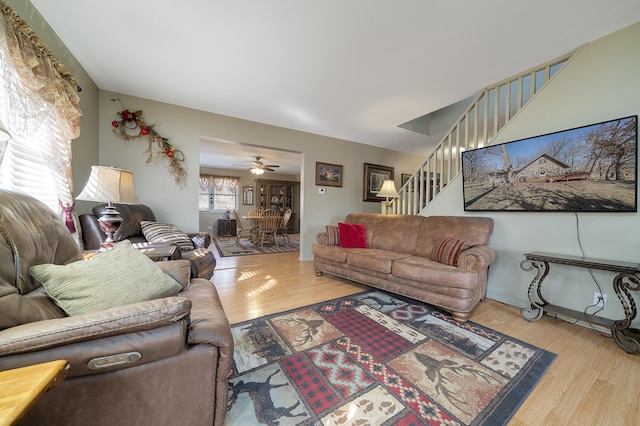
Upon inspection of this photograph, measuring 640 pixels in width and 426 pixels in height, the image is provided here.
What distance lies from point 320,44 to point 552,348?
3039 mm

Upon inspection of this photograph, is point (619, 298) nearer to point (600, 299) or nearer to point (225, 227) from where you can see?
point (600, 299)

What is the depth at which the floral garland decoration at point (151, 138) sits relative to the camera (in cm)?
297

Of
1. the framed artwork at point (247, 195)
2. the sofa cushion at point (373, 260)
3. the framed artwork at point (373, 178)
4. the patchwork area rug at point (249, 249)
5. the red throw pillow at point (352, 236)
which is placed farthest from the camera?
the framed artwork at point (247, 195)

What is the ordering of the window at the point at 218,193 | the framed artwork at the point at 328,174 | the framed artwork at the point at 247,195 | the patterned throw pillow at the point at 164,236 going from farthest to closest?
the framed artwork at the point at 247,195
the window at the point at 218,193
the framed artwork at the point at 328,174
the patterned throw pillow at the point at 164,236

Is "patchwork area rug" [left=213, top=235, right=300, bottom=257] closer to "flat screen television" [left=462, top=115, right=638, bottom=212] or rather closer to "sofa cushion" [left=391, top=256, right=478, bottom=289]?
"sofa cushion" [left=391, top=256, right=478, bottom=289]

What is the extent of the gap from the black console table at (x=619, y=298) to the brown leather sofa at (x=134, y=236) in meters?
3.04

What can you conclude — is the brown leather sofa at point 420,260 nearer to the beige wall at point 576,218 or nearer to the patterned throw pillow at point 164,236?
the beige wall at point 576,218

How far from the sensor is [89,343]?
71 cm

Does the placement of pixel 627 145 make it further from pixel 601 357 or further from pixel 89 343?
pixel 89 343

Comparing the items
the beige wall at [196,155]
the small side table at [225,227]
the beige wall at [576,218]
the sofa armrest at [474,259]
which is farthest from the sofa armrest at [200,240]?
the small side table at [225,227]

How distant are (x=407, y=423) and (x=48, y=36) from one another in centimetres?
368

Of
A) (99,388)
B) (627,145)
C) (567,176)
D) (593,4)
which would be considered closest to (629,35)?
(593,4)

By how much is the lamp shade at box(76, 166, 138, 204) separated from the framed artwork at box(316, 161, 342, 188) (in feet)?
10.2

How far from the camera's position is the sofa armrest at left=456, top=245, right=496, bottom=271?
2.09m
